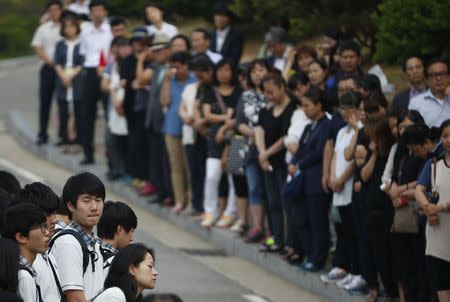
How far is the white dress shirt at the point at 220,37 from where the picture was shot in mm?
18375

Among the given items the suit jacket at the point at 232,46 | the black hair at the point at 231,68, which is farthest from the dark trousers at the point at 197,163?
the suit jacket at the point at 232,46

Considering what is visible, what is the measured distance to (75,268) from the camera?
833cm

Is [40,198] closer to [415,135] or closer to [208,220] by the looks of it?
Result: [415,135]

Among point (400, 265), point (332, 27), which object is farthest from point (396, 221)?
point (332, 27)

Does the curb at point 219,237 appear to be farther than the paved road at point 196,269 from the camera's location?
No

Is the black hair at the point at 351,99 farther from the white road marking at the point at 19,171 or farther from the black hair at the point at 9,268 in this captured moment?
the white road marking at the point at 19,171

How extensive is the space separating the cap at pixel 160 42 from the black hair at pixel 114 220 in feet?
28.2

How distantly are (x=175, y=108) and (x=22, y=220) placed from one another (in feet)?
28.0

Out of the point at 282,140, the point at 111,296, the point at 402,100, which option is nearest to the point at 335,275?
the point at 282,140

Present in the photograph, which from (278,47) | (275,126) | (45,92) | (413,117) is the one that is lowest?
(45,92)

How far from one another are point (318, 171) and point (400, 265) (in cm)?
194

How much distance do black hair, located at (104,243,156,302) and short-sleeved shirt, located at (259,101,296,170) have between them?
6.28 meters

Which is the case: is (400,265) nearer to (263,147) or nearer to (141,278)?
(263,147)

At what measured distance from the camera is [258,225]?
15172mm
